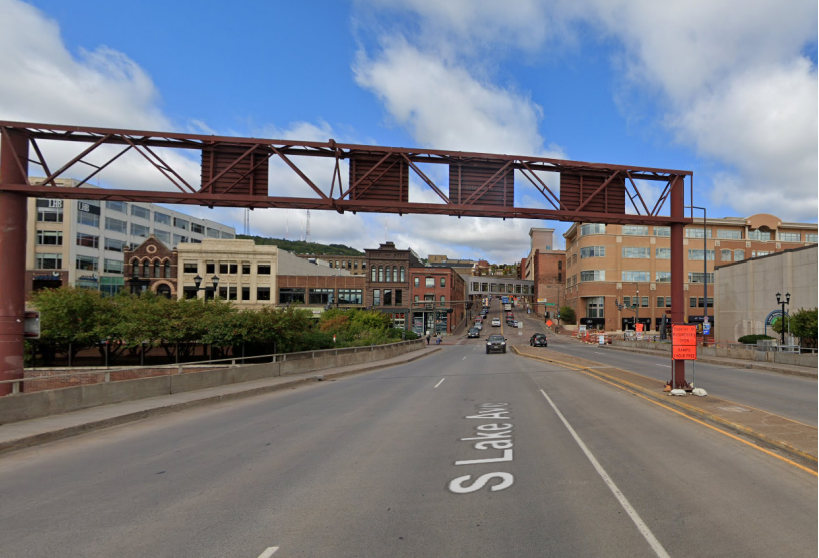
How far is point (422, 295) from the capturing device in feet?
294

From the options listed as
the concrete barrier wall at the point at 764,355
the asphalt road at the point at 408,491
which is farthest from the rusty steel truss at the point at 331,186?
the concrete barrier wall at the point at 764,355

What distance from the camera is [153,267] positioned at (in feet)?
222

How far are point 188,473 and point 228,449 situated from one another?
1541 millimetres

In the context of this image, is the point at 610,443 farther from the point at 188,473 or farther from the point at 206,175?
the point at 206,175

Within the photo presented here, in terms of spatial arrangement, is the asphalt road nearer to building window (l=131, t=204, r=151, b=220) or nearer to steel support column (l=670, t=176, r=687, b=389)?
steel support column (l=670, t=176, r=687, b=389)

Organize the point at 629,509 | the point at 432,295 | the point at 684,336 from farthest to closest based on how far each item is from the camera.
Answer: the point at 432,295 → the point at 684,336 → the point at 629,509

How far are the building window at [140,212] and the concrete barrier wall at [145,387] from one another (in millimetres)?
69753

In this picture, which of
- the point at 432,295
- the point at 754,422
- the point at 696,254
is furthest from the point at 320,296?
the point at 754,422

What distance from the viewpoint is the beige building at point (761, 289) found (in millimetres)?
40625

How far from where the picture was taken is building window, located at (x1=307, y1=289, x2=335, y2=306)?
73.5 m

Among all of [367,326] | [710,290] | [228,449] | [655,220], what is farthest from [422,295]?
[228,449]

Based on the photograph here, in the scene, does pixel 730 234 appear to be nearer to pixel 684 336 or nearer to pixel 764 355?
pixel 764 355

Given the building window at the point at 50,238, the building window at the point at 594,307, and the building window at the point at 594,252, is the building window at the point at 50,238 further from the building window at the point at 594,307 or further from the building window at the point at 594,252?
the building window at the point at 594,307

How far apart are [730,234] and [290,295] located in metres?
75.3
